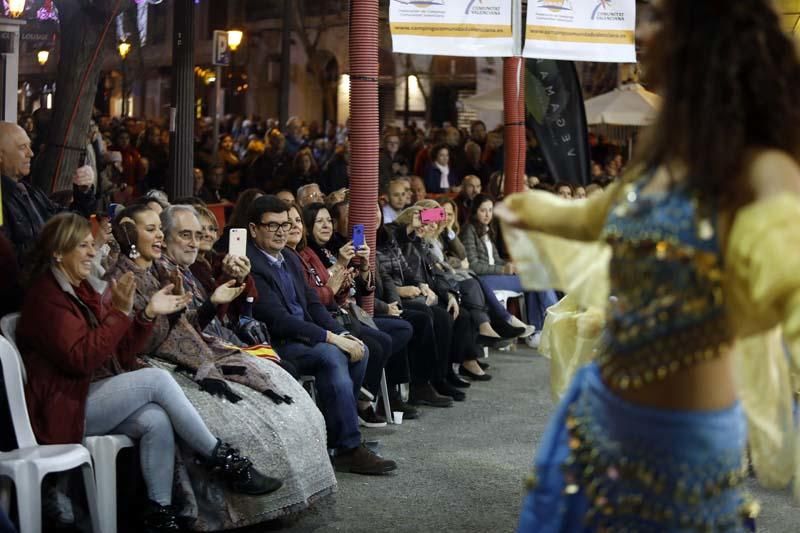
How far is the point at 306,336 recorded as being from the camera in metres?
7.45

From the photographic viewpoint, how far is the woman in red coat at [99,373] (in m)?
5.44

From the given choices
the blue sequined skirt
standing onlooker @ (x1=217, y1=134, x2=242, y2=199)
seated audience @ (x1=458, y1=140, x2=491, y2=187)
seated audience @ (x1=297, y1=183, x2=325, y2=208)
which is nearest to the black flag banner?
seated audience @ (x1=458, y1=140, x2=491, y2=187)

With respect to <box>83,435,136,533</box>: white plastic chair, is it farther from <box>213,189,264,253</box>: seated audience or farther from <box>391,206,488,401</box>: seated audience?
<box>391,206,488,401</box>: seated audience

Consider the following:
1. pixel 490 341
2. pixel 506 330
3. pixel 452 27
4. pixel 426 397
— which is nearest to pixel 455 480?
pixel 426 397

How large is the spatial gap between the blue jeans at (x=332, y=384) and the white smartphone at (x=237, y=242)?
2.28 feet

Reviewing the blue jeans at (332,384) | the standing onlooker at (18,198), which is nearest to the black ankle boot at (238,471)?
the blue jeans at (332,384)

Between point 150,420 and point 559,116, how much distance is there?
9179 millimetres

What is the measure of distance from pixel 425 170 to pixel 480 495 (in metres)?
11.4

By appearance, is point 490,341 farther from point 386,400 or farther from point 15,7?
point 15,7

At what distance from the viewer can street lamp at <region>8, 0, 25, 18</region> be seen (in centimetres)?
1089

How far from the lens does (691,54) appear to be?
289 cm

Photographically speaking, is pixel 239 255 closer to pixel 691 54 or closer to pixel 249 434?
pixel 249 434

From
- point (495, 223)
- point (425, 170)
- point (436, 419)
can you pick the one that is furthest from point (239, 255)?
point (425, 170)

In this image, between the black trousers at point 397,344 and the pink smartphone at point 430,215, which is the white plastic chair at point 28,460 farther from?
the pink smartphone at point 430,215
